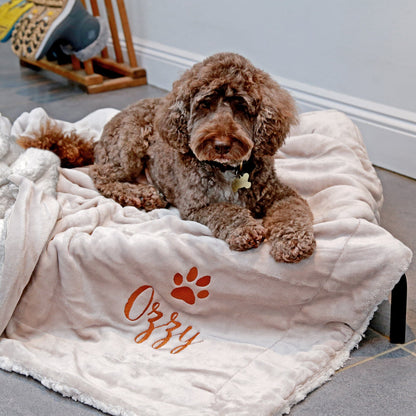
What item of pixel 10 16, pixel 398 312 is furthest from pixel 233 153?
pixel 10 16

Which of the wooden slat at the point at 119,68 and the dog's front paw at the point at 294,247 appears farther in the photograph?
the wooden slat at the point at 119,68

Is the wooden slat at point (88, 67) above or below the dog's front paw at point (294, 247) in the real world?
below

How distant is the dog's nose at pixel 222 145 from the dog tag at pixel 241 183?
225 mm

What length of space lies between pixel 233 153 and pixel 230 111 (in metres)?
0.14

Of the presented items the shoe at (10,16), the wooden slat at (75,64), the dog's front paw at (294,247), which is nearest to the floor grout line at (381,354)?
the dog's front paw at (294,247)

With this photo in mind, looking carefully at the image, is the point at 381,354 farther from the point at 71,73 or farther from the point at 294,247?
the point at 71,73

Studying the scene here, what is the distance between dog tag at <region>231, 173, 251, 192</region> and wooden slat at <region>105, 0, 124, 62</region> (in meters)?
3.02

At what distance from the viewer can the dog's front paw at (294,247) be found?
6.01 ft

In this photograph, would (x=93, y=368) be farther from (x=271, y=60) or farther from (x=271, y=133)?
(x=271, y=60)

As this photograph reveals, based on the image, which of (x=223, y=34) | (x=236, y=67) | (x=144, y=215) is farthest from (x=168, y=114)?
(x=223, y=34)

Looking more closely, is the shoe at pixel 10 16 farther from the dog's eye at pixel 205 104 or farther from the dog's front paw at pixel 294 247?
the dog's front paw at pixel 294 247

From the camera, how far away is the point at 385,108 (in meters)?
3.09

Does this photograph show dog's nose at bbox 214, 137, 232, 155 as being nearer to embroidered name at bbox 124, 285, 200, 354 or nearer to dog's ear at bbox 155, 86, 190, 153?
dog's ear at bbox 155, 86, 190, 153

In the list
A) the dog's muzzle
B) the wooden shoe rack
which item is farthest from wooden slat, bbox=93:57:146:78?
the dog's muzzle
